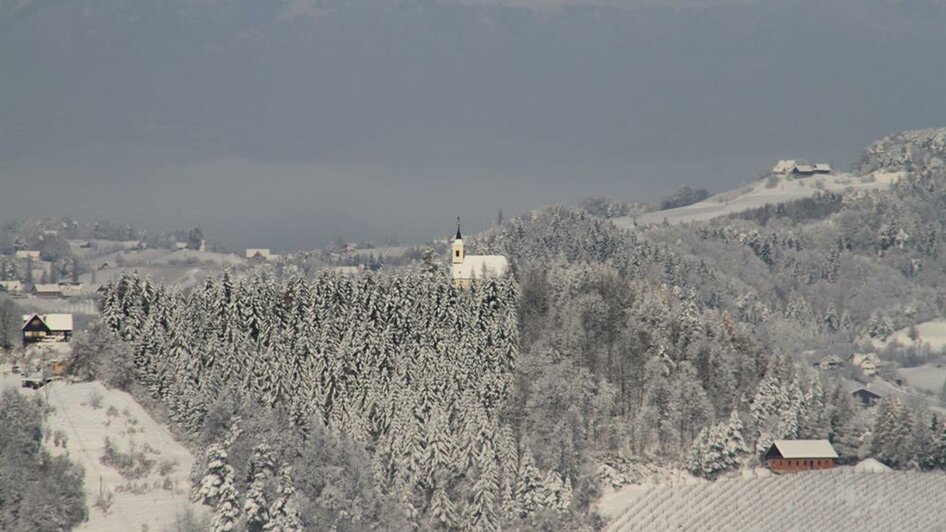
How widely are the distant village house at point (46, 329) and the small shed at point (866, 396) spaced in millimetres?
73763

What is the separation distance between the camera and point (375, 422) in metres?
124

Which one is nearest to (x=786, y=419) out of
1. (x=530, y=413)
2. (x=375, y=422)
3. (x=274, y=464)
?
(x=530, y=413)

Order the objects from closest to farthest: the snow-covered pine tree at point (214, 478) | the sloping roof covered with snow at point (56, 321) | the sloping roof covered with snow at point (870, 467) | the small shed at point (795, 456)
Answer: the snow-covered pine tree at point (214, 478)
the small shed at point (795, 456)
the sloping roof covered with snow at point (870, 467)
the sloping roof covered with snow at point (56, 321)

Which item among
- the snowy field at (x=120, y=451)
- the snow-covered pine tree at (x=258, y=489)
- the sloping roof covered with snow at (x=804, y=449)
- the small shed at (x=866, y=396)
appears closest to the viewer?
the snow-covered pine tree at (x=258, y=489)

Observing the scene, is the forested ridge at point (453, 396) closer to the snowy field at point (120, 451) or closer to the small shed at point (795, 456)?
the small shed at point (795, 456)

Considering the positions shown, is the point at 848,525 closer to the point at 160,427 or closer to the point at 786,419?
the point at 786,419

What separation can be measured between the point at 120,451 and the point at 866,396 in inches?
3363

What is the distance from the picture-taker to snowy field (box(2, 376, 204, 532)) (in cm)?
11031

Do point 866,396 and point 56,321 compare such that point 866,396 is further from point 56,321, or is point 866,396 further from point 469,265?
point 56,321

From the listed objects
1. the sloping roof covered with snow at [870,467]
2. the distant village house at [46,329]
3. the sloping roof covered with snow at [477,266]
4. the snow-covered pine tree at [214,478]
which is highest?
the sloping roof covered with snow at [477,266]

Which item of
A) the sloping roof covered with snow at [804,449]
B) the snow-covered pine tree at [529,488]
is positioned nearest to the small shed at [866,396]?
the sloping roof covered with snow at [804,449]

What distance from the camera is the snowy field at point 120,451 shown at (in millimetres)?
110312

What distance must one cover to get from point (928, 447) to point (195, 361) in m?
51.4

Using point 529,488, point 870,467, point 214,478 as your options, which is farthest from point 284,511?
point 870,467
